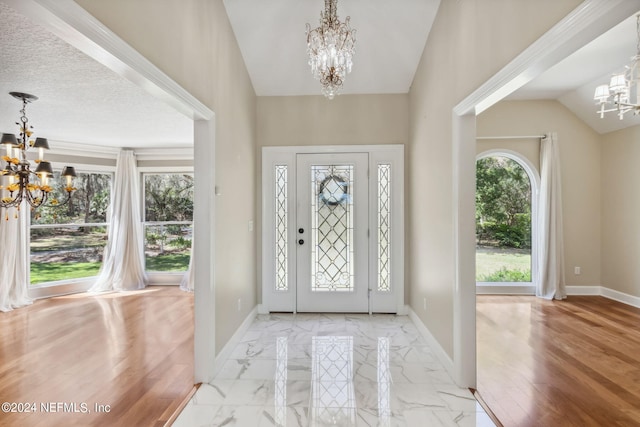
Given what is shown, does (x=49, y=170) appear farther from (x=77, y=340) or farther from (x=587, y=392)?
(x=587, y=392)

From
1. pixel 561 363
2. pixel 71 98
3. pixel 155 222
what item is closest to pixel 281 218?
pixel 71 98

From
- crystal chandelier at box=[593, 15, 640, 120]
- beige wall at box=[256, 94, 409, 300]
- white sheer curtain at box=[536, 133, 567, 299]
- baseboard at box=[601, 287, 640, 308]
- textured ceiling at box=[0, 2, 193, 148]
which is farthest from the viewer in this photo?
white sheer curtain at box=[536, 133, 567, 299]

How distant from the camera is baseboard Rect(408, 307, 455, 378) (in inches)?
104

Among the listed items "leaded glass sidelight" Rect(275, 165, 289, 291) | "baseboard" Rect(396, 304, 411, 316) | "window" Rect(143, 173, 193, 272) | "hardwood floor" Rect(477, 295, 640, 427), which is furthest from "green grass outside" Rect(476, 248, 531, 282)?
"window" Rect(143, 173, 193, 272)

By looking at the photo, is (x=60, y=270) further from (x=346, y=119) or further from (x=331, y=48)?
(x=331, y=48)

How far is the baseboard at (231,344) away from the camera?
267 centimetres

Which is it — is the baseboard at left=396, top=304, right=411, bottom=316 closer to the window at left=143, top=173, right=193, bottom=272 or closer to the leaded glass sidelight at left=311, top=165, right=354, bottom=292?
the leaded glass sidelight at left=311, top=165, right=354, bottom=292

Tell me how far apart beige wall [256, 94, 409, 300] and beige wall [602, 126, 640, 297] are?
333 centimetres

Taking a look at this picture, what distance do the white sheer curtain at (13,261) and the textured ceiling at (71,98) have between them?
1320 millimetres

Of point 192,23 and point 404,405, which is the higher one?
point 192,23

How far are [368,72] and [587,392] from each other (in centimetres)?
360

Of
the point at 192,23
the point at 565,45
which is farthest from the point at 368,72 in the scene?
the point at 565,45

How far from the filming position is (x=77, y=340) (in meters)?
3.33

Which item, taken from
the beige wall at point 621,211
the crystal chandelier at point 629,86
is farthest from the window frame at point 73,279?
the beige wall at point 621,211
